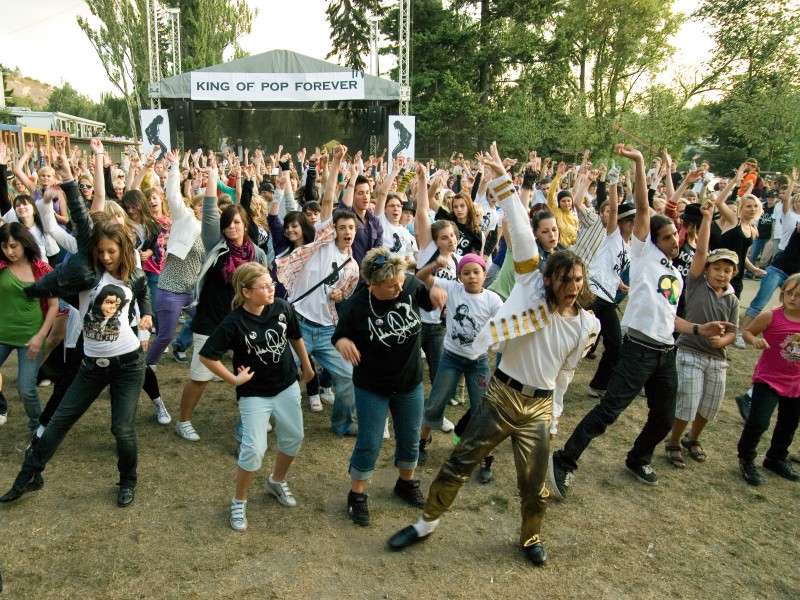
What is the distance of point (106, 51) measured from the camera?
109 ft

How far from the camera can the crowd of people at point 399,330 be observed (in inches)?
127

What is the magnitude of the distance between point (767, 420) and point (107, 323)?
4.57m

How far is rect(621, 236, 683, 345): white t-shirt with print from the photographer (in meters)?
3.93

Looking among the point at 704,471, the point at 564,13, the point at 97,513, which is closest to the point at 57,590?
the point at 97,513

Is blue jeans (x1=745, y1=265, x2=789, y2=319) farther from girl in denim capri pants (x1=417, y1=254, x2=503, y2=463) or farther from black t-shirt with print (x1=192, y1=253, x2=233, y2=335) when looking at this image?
black t-shirt with print (x1=192, y1=253, x2=233, y2=335)

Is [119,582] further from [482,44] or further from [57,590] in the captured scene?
[482,44]

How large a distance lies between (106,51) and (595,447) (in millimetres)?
37110

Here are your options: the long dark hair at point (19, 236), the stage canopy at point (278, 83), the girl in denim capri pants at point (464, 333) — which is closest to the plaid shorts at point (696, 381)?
the girl in denim capri pants at point (464, 333)

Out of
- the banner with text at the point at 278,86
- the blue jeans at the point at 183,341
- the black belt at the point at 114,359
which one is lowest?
the blue jeans at the point at 183,341

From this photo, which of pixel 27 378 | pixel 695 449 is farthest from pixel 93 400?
pixel 695 449

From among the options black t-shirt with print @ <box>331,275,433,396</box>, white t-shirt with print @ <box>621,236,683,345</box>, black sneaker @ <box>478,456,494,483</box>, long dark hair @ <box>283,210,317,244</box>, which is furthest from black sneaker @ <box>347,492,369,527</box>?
long dark hair @ <box>283,210,317,244</box>

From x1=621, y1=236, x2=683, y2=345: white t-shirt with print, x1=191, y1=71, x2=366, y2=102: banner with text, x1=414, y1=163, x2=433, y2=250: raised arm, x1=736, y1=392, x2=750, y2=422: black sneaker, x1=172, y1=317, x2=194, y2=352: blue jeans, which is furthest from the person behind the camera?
x1=191, y1=71, x2=366, y2=102: banner with text

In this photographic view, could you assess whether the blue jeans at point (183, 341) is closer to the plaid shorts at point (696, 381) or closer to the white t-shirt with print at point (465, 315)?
the white t-shirt with print at point (465, 315)

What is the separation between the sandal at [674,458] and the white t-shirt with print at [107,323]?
398cm
